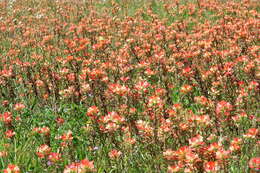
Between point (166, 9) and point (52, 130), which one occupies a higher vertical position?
point (166, 9)

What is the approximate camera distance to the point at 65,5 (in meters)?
14.8

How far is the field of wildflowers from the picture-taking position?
3580 mm

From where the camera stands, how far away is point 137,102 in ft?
17.0

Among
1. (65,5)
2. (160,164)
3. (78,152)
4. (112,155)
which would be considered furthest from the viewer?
(65,5)

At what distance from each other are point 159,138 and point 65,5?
12.0 m

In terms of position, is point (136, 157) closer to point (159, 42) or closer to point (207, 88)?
point (207, 88)

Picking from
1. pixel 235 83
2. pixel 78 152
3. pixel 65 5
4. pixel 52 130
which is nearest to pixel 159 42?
pixel 235 83

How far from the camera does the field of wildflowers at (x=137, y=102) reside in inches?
141

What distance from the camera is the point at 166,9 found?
11859 millimetres

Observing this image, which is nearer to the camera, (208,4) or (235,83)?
(235,83)

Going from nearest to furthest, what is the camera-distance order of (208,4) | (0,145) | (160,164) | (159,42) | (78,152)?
(160,164) < (0,145) < (78,152) < (159,42) < (208,4)

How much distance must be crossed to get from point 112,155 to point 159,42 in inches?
192

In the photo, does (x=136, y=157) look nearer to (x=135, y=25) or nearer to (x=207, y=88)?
(x=207, y=88)

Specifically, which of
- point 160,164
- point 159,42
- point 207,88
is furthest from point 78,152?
point 159,42
